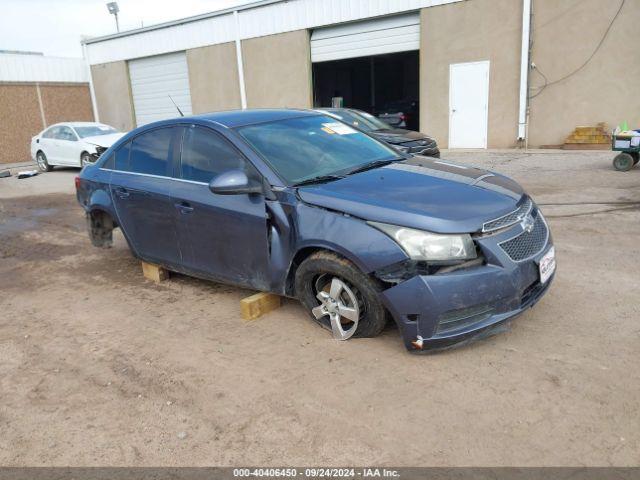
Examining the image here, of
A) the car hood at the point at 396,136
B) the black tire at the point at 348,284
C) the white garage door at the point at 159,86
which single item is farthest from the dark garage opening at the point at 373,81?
the black tire at the point at 348,284

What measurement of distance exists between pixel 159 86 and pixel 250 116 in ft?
67.2

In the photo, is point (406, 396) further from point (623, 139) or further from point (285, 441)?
point (623, 139)

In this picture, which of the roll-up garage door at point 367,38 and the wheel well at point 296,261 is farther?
the roll-up garage door at point 367,38

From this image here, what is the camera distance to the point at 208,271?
181 inches

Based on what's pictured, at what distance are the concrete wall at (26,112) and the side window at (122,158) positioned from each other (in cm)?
2139

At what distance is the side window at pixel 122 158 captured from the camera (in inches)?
208

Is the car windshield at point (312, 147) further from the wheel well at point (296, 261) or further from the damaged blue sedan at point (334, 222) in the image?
the wheel well at point (296, 261)

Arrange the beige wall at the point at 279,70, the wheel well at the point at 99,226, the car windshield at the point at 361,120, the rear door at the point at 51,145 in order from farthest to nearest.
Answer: the beige wall at the point at 279,70, the rear door at the point at 51,145, the car windshield at the point at 361,120, the wheel well at the point at 99,226

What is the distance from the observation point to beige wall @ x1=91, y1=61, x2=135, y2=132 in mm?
24720

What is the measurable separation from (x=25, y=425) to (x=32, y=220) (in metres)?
7.16

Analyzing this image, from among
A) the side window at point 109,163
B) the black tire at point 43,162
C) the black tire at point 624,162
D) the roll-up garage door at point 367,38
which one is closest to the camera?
the side window at point 109,163

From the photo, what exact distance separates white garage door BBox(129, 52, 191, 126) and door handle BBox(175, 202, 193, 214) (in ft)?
62.1

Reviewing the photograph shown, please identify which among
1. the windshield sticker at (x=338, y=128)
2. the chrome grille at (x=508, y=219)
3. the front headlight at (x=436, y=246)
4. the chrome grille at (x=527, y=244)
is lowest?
the chrome grille at (x=527, y=244)

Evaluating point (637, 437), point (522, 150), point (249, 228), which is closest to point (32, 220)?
point (249, 228)
